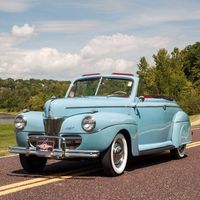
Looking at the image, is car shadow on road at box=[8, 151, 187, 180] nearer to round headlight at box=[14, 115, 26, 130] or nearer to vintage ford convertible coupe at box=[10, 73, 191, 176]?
vintage ford convertible coupe at box=[10, 73, 191, 176]

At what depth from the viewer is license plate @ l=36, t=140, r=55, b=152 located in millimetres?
7113

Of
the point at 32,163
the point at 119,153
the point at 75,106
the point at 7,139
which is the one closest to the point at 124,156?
the point at 119,153

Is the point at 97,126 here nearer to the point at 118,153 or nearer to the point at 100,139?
the point at 100,139

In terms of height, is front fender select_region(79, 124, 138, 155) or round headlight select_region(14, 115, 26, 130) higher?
round headlight select_region(14, 115, 26, 130)

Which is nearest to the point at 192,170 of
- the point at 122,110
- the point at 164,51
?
the point at 122,110

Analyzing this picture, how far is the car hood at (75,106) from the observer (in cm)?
745

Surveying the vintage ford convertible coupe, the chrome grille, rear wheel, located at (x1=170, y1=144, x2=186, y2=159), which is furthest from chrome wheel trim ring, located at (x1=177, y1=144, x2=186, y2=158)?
the chrome grille

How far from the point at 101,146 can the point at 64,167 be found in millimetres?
1594

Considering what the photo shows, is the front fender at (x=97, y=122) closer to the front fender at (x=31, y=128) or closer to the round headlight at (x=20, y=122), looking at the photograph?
the front fender at (x=31, y=128)

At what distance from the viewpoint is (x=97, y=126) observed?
700 centimetres

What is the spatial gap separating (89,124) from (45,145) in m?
0.78

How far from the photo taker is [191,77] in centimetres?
9550

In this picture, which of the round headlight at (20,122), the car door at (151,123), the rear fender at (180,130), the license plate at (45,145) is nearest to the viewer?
the license plate at (45,145)

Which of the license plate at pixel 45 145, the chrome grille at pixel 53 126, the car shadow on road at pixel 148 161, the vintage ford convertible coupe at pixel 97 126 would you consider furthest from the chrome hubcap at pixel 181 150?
the license plate at pixel 45 145
